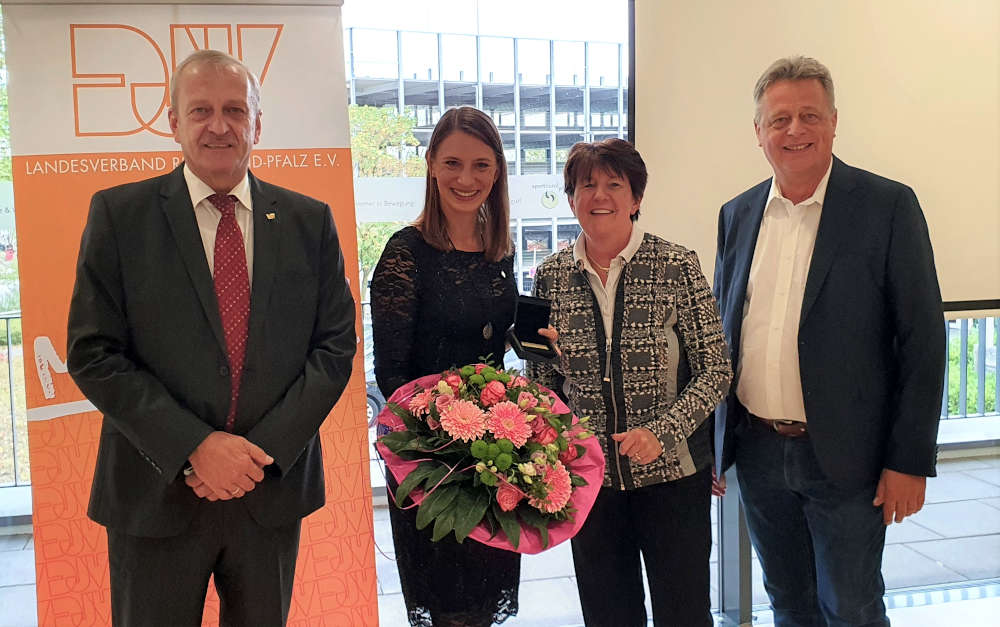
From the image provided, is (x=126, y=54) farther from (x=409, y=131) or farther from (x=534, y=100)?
(x=534, y=100)

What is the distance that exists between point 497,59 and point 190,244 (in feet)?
6.96

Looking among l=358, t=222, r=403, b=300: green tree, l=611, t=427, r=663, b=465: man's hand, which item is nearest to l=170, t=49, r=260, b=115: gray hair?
l=611, t=427, r=663, b=465: man's hand

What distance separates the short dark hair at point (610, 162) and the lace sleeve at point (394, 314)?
55cm

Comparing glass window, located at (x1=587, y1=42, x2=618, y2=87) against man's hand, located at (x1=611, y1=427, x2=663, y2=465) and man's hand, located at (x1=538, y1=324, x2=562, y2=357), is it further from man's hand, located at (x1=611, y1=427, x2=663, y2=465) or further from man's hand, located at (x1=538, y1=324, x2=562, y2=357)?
man's hand, located at (x1=611, y1=427, x2=663, y2=465)

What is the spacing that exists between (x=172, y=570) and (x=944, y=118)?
358 cm

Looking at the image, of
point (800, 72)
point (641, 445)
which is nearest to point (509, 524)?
point (641, 445)

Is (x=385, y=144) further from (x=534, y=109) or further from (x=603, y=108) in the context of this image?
(x=603, y=108)

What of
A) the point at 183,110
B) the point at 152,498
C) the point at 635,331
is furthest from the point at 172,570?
the point at 635,331

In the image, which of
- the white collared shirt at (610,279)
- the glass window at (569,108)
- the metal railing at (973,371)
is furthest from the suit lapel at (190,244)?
the metal railing at (973,371)

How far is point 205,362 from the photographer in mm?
1830

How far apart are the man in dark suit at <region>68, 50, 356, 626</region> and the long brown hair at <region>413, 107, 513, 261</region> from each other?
1.30 feet

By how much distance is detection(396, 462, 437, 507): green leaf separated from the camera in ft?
6.09

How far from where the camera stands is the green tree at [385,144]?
359 centimetres

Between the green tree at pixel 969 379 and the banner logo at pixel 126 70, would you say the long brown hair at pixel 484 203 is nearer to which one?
the banner logo at pixel 126 70
